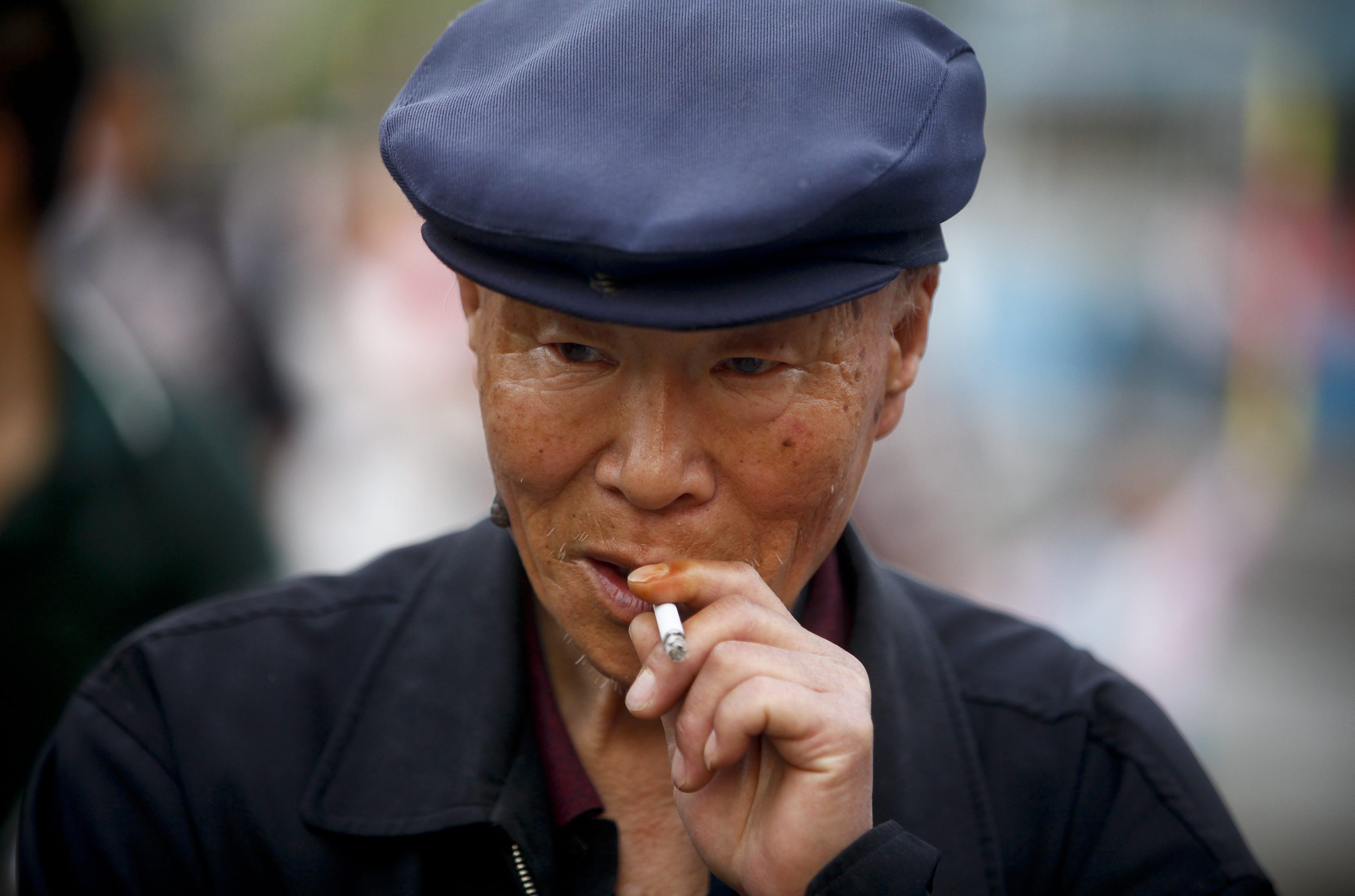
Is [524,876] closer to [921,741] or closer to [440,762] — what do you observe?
[440,762]

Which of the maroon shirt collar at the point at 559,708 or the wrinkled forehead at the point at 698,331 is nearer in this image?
the wrinkled forehead at the point at 698,331

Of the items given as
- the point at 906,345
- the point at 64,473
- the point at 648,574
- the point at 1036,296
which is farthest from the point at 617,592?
the point at 1036,296

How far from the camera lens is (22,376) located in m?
2.92

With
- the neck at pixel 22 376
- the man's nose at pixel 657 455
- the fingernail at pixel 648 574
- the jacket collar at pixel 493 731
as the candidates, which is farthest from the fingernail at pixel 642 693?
the neck at pixel 22 376

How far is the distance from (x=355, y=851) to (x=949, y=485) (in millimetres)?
3919

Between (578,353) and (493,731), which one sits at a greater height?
(578,353)

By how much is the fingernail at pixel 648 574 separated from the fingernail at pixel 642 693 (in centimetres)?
12

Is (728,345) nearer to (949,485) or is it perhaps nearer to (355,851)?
(355,851)

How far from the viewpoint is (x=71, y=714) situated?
77.6 inches

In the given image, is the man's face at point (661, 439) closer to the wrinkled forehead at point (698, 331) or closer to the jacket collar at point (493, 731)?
the wrinkled forehead at point (698, 331)

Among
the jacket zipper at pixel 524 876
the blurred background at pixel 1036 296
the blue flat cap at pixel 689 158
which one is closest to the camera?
the blue flat cap at pixel 689 158

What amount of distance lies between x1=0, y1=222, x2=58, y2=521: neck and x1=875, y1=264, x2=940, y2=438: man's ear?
201cm

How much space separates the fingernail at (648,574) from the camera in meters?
1.64

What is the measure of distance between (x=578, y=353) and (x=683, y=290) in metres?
0.24
